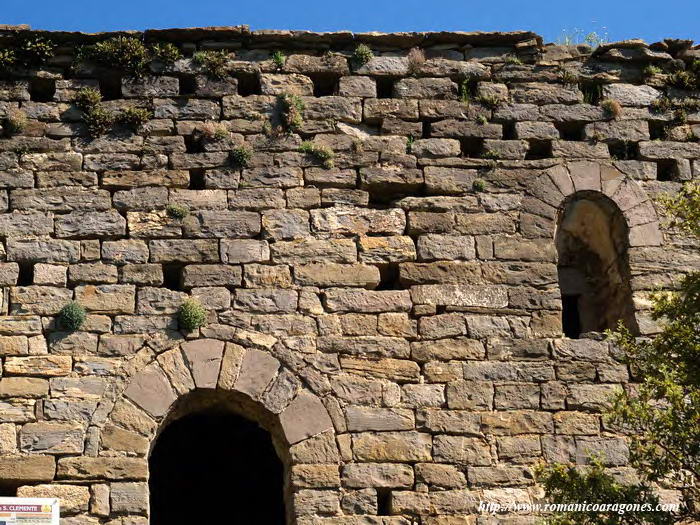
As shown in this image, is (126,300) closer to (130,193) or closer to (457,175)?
(130,193)

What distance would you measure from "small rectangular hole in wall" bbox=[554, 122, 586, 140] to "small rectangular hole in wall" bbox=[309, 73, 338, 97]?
2118mm

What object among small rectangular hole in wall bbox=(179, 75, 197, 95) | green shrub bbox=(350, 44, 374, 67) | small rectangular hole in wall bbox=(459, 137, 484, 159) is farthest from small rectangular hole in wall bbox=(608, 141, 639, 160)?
small rectangular hole in wall bbox=(179, 75, 197, 95)

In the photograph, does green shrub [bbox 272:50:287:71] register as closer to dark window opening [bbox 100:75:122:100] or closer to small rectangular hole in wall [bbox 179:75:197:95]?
small rectangular hole in wall [bbox 179:75:197:95]

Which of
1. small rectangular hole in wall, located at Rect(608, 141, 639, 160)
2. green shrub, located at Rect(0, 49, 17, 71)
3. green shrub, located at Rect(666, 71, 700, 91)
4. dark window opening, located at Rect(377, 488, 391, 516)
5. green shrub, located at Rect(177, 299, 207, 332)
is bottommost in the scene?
dark window opening, located at Rect(377, 488, 391, 516)

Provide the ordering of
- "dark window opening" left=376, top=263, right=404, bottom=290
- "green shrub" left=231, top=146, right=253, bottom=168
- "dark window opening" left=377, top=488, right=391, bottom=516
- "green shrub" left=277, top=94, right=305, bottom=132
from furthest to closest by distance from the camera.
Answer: "green shrub" left=277, top=94, right=305, bottom=132 → "green shrub" left=231, top=146, right=253, bottom=168 → "dark window opening" left=376, top=263, right=404, bottom=290 → "dark window opening" left=377, top=488, right=391, bottom=516

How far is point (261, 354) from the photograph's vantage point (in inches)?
378

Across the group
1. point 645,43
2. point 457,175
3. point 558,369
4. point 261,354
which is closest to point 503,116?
point 457,175

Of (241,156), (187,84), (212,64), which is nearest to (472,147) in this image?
(241,156)

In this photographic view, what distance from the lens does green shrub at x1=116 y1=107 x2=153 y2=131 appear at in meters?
10.5

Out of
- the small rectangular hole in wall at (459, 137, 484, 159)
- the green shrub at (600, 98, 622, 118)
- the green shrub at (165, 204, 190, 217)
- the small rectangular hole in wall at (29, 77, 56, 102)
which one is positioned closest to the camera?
the green shrub at (165, 204, 190, 217)

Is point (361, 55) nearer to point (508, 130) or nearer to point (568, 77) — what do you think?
point (508, 130)

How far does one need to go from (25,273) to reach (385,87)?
371 cm

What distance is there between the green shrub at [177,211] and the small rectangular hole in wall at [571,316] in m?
3.68

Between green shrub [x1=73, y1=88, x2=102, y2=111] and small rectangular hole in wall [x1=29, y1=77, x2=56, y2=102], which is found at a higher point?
small rectangular hole in wall [x1=29, y1=77, x2=56, y2=102]
